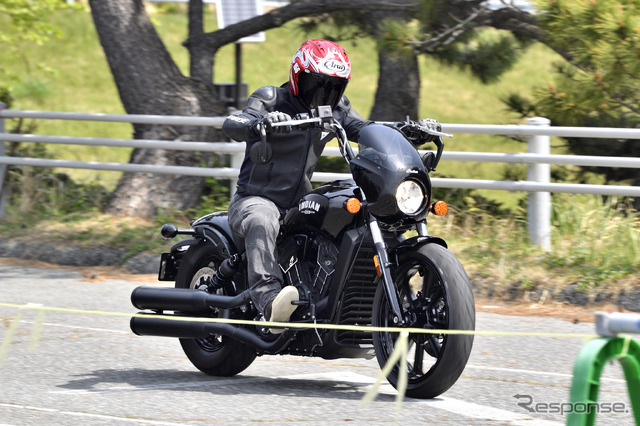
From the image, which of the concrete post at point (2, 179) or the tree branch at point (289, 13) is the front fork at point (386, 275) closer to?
the tree branch at point (289, 13)

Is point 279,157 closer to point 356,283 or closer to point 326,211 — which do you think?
point 326,211

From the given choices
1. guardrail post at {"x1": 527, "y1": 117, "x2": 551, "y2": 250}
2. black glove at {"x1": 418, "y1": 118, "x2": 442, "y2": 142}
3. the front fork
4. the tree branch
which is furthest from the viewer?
the tree branch

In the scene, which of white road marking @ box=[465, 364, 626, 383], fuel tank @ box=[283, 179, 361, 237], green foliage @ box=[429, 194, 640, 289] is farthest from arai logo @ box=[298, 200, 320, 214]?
green foliage @ box=[429, 194, 640, 289]

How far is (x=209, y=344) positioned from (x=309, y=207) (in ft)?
4.15

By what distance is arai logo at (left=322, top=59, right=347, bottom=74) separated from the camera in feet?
20.1

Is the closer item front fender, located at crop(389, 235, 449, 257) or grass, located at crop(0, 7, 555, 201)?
front fender, located at crop(389, 235, 449, 257)

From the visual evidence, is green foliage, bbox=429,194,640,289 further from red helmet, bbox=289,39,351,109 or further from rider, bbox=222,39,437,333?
red helmet, bbox=289,39,351,109

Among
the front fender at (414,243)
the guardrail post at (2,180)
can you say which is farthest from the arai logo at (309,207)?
the guardrail post at (2,180)

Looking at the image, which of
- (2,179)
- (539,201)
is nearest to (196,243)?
(539,201)

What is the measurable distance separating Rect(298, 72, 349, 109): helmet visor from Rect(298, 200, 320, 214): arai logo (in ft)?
2.00

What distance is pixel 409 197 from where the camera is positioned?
5.67 meters

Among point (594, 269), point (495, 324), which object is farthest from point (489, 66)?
point (495, 324)

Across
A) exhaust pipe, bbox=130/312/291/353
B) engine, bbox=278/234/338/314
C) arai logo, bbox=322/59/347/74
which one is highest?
arai logo, bbox=322/59/347/74

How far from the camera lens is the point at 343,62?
6.21 meters
